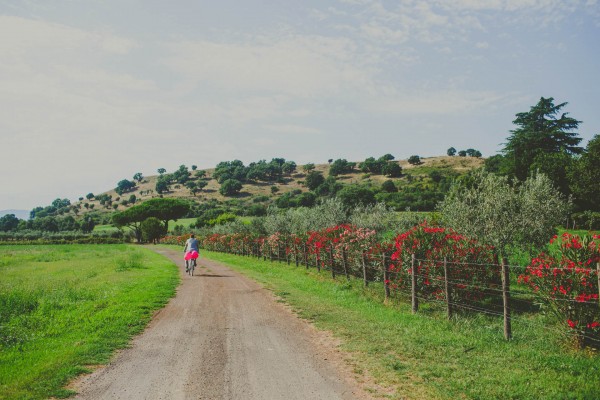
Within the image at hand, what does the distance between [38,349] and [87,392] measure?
3530 mm

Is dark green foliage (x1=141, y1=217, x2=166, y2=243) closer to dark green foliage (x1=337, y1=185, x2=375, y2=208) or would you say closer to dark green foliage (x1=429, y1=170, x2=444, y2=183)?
dark green foliage (x1=337, y1=185, x2=375, y2=208)

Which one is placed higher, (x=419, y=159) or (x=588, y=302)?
(x=419, y=159)

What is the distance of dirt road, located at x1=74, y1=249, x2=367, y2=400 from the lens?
639cm

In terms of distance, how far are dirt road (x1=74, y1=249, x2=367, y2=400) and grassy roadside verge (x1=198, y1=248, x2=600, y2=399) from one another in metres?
0.81

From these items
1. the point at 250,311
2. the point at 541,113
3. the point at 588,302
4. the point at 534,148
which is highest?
the point at 541,113

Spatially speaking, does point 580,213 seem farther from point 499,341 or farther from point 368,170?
point 368,170

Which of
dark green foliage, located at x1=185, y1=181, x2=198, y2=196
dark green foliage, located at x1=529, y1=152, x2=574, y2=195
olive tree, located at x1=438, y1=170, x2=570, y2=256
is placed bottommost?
olive tree, located at x1=438, y1=170, x2=570, y2=256

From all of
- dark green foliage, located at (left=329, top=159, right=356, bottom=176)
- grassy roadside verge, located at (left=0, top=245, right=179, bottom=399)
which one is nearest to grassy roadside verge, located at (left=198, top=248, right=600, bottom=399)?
grassy roadside verge, located at (left=0, top=245, right=179, bottom=399)

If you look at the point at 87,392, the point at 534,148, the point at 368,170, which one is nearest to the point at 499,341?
the point at 87,392

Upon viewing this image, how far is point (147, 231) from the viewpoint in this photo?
9950cm

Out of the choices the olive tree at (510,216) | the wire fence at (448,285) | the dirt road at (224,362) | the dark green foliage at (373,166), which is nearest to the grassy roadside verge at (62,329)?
the dirt road at (224,362)

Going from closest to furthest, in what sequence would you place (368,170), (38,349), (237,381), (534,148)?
(237,381) < (38,349) < (534,148) < (368,170)

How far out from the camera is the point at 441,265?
1306cm

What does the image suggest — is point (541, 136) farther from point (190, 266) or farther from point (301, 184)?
point (301, 184)
